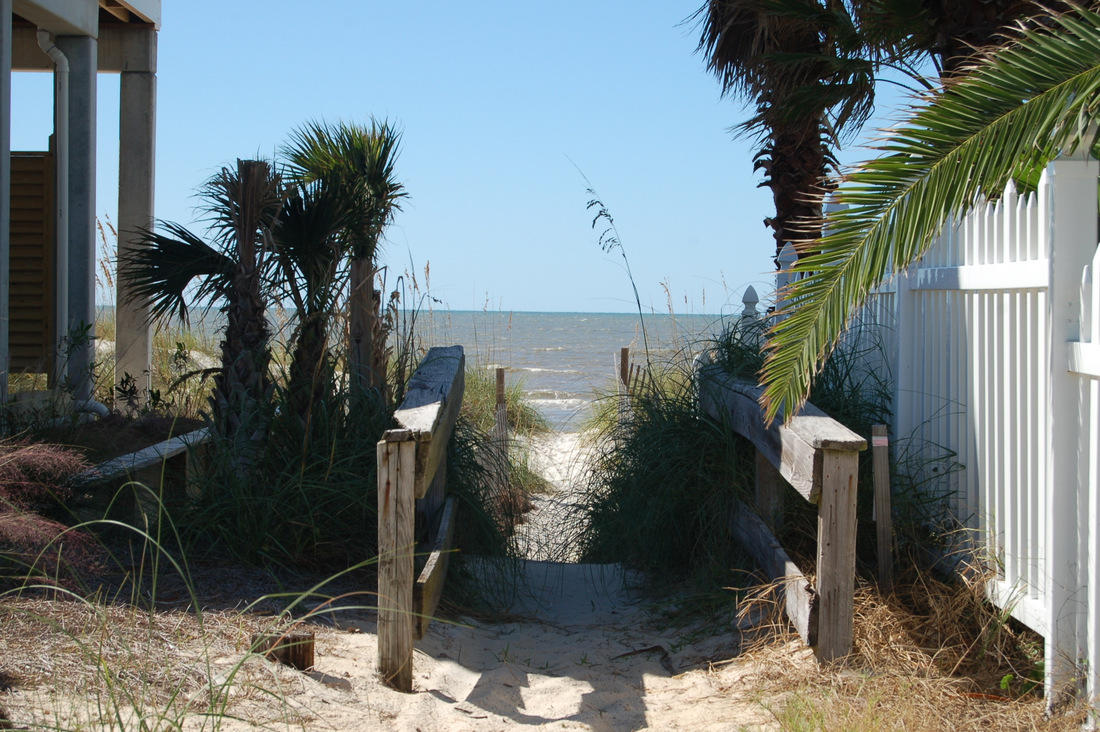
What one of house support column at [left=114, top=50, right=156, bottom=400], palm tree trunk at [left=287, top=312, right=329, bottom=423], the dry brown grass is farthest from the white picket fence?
house support column at [left=114, top=50, right=156, bottom=400]

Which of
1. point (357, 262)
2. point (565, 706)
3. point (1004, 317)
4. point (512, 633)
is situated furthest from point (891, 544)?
point (357, 262)

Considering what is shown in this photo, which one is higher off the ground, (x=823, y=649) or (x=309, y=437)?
(x=309, y=437)

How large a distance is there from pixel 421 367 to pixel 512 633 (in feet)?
4.84

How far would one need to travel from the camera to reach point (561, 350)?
35656 mm

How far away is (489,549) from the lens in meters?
5.05

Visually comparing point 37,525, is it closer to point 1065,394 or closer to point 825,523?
point 825,523

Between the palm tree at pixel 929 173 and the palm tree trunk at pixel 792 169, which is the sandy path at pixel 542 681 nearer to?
the palm tree at pixel 929 173

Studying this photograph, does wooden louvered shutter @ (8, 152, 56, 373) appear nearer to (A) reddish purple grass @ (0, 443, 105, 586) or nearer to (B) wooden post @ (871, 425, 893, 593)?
(A) reddish purple grass @ (0, 443, 105, 586)

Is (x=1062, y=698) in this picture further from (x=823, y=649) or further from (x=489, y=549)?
(x=489, y=549)

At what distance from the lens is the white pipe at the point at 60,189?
789 cm

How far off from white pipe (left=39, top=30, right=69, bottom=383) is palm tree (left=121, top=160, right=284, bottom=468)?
3012 millimetres

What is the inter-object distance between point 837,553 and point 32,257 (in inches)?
299

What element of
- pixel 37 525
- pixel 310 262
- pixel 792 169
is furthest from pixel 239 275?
pixel 792 169

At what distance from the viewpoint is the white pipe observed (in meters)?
7.89
